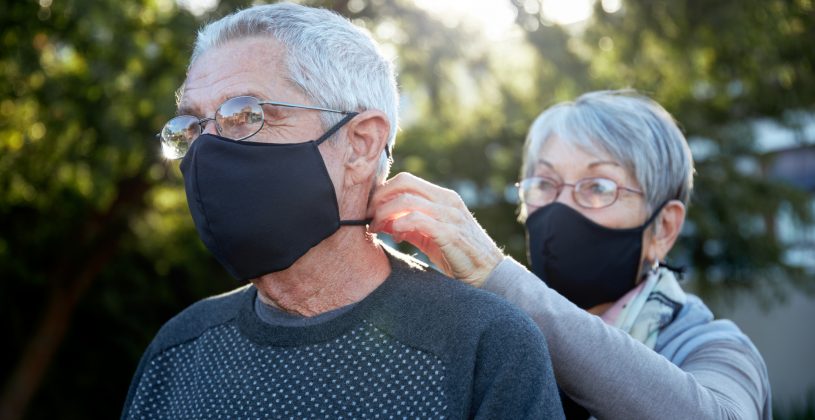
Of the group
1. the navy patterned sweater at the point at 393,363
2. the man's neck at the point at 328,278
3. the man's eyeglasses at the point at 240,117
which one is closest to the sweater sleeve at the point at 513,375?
the navy patterned sweater at the point at 393,363

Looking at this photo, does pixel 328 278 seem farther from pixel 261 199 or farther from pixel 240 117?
pixel 240 117

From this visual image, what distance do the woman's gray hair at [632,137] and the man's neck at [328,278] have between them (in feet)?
3.53

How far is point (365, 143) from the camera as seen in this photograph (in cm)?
190

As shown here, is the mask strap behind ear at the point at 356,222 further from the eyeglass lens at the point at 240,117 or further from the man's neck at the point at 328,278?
the eyeglass lens at the point at 240,117

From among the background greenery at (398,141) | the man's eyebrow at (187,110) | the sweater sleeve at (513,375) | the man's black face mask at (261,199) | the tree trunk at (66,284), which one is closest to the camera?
the sweater sleeve at (513,375)

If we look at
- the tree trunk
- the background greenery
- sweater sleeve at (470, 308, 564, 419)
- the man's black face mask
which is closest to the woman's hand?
the man's black face mask

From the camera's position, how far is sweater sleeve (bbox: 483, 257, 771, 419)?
1941 mm

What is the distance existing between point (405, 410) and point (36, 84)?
630cm

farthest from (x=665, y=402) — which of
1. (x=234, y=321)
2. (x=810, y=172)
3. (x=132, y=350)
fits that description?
(x=810, y=172)

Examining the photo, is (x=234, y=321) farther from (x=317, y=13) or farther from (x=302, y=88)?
(x=317, y=13)

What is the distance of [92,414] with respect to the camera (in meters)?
11.5

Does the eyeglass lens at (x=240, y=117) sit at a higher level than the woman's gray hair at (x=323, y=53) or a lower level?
lower

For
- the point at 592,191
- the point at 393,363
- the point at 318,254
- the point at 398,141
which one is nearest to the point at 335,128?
the point at 318,254

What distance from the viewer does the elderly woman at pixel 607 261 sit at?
1947 mm
